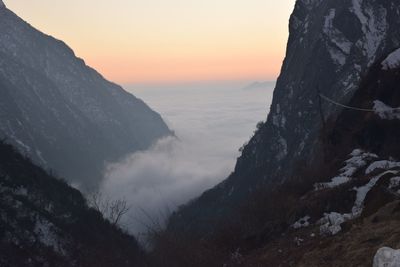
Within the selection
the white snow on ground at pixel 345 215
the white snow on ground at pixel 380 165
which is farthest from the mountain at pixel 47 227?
the white snow on ground at pixel 345 215

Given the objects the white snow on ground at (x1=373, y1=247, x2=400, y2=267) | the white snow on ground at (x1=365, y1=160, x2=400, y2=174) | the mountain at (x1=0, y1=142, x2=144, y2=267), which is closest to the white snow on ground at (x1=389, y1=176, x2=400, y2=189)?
the white snow on ground at (x1=365, y1=160, x2=400, y2=174)

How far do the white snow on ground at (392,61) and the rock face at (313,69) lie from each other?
5291 centimetres

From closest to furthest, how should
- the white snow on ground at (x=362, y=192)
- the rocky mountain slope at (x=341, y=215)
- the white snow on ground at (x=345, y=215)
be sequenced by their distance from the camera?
the rocky mountain slope at (x=341, y=215), the white snow on ground at (x=345, y=215), the white snow on ground at (x=362, y=192)

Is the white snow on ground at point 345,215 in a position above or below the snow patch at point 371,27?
below

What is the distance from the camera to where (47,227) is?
120 metres

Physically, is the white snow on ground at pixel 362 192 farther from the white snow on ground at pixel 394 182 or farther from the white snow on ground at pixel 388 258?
the white snow on ground at pixel 388 258

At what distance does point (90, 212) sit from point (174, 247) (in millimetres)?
122553

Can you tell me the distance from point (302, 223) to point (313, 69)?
135379 millimetres

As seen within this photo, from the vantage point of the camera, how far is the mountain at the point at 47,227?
105 meters

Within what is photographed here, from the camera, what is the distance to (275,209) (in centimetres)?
3803

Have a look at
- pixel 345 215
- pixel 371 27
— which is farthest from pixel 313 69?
pixel 345 215

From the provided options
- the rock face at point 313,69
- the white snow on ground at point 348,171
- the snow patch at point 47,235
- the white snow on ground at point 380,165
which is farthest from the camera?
the rock face at point 313,69

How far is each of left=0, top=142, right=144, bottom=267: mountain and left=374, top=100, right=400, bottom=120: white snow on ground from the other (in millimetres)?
56253

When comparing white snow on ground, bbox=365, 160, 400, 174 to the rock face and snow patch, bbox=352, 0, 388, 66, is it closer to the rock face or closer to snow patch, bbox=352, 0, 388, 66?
the rock face
